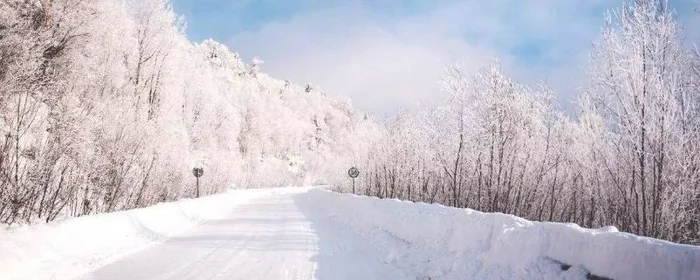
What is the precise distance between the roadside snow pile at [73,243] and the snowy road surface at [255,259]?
18.6 inches

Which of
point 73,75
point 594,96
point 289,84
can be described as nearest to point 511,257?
point 594,96

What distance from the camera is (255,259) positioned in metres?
9.86

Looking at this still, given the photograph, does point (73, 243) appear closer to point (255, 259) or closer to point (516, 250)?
point (255, 259)

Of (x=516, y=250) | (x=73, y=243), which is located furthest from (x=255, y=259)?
(x=516, y=250)

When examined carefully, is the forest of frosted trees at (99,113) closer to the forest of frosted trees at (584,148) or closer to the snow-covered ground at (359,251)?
the snow-covered ground at (359,251)

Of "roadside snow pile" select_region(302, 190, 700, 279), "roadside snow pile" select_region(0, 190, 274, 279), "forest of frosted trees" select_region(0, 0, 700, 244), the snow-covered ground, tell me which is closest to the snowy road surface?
the snow-covered ground

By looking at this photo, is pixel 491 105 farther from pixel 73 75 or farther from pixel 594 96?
pixel 73 75

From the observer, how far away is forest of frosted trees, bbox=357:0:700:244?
12773mm

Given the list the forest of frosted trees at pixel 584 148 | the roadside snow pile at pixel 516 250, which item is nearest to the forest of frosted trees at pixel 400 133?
the forest of frosted trees at pixel 584 148

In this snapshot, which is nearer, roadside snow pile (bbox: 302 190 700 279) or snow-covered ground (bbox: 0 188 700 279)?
roadside snow pile (bbox: 302 190 700 279)

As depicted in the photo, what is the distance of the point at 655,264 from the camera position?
171 inches

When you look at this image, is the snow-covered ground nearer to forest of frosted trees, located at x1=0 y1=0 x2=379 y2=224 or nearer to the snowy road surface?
the snowy road surface

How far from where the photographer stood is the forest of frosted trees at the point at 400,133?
13.0 m

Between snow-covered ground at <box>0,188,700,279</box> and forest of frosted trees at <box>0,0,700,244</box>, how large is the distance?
12.8ft
